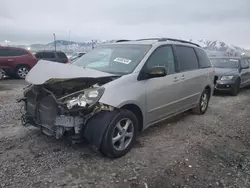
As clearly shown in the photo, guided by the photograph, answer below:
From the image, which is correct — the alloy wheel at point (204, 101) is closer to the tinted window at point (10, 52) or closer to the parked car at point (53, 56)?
the tinted window at point (10, 52)

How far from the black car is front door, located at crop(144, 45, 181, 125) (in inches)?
167

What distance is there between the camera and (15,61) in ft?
41.2

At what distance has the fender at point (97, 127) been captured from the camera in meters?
3.17

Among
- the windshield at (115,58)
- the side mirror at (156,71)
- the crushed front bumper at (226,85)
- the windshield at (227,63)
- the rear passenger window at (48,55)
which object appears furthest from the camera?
the rear passenger window at (48,55)

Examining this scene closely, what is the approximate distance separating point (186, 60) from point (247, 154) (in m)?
2.20

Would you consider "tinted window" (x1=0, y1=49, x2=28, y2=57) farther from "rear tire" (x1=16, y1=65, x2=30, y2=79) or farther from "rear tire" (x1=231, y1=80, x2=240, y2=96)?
"rear tire" (x1=231, y1=80, x2=240, y2=96)

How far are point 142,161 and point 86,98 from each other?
1.20 m

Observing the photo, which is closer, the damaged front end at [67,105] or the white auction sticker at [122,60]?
the damaged front end at [67,105]

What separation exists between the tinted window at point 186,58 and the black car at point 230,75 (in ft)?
10.5

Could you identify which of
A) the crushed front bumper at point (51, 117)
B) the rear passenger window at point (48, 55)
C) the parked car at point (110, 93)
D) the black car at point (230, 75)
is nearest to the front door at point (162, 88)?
the parked car at point (110, 93)

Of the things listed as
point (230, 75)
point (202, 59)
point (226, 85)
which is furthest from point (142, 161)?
point (230, 75)

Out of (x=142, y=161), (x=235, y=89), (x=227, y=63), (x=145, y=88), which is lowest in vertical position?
(x=142, y=161)

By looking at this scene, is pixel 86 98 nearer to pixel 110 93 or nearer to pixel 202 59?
pixel 110 93

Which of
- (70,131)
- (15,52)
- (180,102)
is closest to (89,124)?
(70,131)
